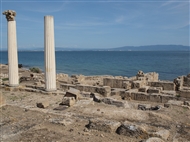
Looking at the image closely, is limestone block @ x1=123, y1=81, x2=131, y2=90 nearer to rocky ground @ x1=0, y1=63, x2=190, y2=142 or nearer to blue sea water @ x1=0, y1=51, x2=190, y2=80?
rocky ground @ x1=0, y1=63, x2=190, y2=142

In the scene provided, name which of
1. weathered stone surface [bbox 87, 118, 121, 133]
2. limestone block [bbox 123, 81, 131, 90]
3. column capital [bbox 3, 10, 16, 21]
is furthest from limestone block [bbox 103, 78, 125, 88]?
weathered stone surface [bbox 87, 118, 121, 133]

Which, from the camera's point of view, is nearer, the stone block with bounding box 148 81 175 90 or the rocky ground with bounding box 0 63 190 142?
the rocky ground with bounding box 0 63 190 142

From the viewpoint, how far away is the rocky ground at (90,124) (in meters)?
5.34

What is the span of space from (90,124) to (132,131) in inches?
48.0

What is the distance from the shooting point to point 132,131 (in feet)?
17.7

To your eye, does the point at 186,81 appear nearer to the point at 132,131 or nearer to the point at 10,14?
the point at 132,131

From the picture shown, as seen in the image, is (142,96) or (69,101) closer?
(69,101)

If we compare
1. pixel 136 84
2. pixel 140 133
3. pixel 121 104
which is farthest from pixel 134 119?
pixel 136 84


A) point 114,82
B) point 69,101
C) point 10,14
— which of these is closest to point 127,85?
point 114,82

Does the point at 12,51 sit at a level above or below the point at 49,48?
below

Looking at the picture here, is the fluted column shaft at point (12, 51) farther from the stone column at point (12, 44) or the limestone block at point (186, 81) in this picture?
the limestone block at point (186, 81)

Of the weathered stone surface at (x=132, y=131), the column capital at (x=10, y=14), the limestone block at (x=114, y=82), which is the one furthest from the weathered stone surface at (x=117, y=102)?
the column capital at (x=10, y=14)

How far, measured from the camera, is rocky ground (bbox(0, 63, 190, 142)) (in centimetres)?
534

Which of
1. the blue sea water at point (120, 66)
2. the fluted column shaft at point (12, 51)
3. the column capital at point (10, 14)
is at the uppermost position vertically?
the column capital at point (10, 14)
